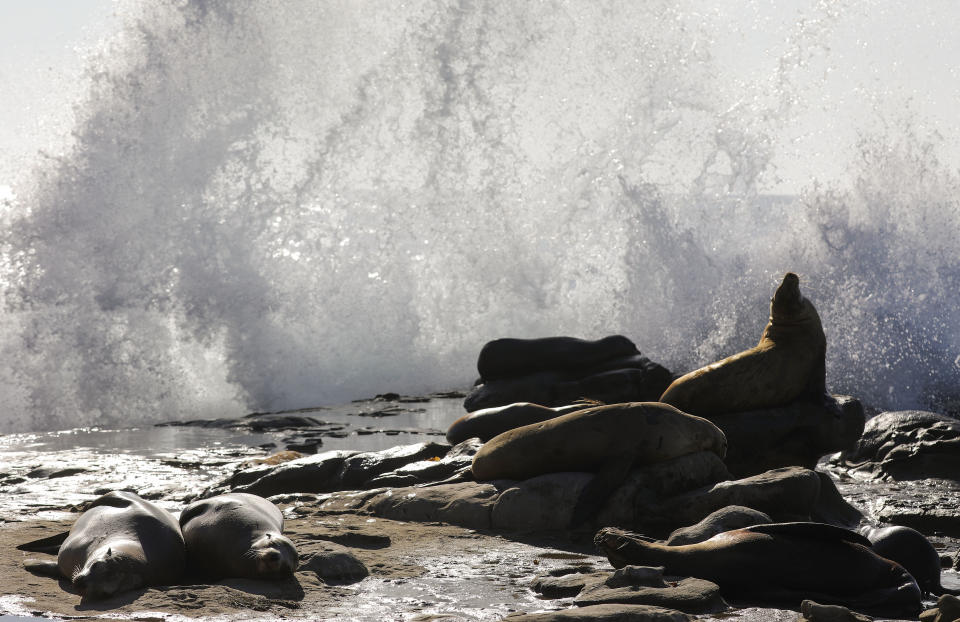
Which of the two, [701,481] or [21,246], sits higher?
[21,246]

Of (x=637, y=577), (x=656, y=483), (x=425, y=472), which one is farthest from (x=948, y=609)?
Answer: (x=425, y=472)

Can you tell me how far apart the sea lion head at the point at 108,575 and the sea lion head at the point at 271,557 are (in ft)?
1.32

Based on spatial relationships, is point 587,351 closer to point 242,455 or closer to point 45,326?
point 242,455

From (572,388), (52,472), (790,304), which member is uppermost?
(790,304)

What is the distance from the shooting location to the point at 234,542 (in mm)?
3832

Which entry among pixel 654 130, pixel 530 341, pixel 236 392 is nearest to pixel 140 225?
pixel 236 392

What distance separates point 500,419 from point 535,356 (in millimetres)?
3035

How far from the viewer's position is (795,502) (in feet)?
15.4

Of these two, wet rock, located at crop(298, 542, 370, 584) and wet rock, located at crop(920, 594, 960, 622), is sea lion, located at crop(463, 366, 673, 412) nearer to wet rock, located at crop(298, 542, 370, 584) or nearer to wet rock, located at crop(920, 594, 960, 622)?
wet rock, located at crop(298, 542, 370, 584)

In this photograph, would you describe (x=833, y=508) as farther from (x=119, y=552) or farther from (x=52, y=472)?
(x=52, y=472)

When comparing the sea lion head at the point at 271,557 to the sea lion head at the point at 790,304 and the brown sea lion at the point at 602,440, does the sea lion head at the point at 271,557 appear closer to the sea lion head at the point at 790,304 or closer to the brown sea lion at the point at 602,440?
the brown sea lion at the point at 602,440

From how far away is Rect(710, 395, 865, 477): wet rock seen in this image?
21.4 ft

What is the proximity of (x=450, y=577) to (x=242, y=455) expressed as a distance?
4.44 metres

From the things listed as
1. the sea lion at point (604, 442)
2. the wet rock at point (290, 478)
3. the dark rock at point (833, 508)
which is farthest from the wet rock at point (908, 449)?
the wet rock at point (290, 478)
